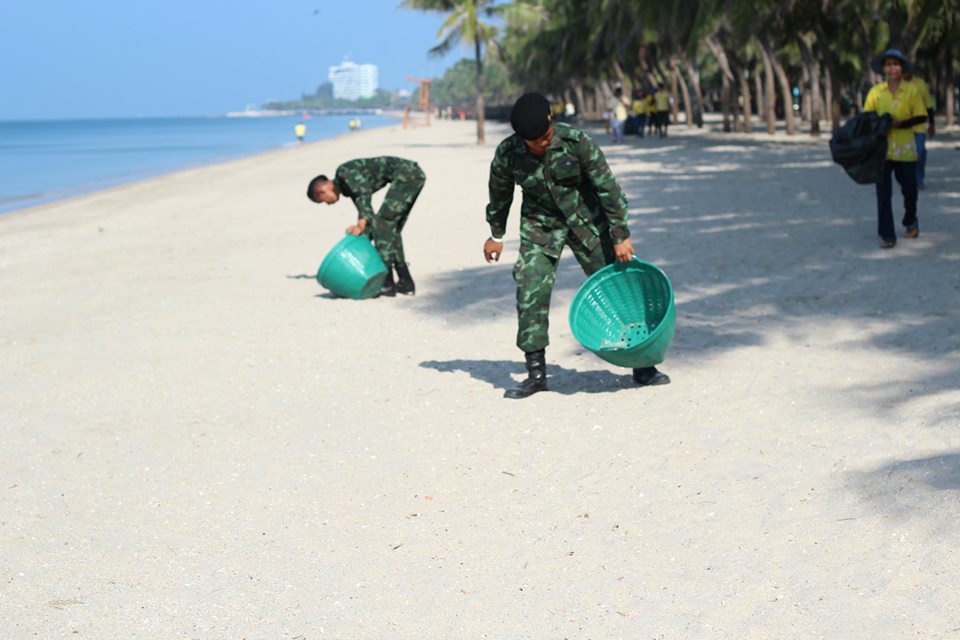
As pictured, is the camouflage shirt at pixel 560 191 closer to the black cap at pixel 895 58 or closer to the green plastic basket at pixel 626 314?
the green plastic basket at pixel 626 314

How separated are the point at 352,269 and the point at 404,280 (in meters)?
0.53

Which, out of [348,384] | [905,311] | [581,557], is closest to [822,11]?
[905,311]

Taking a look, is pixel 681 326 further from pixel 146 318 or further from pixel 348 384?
pixel 146 318

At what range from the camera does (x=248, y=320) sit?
9.56m

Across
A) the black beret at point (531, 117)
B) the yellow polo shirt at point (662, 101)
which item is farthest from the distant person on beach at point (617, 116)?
the black beret at point (531, 117)

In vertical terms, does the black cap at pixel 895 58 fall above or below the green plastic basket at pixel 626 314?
above

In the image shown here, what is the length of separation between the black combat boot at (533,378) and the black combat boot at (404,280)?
365 cm

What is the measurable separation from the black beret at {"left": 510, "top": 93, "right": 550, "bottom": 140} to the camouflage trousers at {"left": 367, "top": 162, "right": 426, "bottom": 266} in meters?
4.00

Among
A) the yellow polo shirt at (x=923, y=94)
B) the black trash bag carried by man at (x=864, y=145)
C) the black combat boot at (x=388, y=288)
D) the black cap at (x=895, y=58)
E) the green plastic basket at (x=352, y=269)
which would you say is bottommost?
the black combat boot at (x=388, y=288)

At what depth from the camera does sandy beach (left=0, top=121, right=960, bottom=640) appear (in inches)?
163

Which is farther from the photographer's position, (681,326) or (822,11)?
(822,11)

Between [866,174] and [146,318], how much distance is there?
238 inches

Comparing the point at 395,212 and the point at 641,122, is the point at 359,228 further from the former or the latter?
the point at 641,122

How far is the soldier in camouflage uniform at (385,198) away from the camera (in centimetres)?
983
